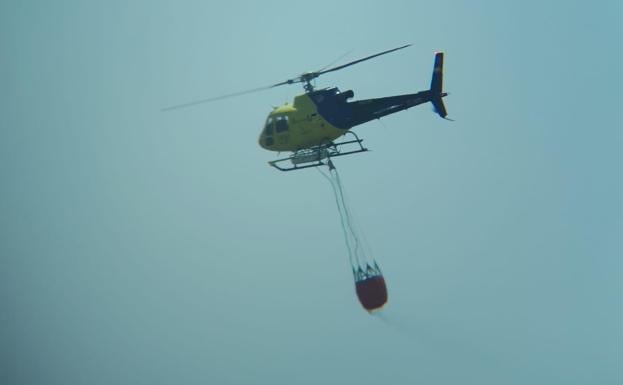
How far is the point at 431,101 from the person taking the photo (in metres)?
23.4

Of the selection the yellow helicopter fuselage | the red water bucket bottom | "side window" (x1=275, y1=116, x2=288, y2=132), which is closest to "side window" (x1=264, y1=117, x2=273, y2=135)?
the yellow helicopter fuselage

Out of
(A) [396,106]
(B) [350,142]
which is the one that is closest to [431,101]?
(A) [396,106]

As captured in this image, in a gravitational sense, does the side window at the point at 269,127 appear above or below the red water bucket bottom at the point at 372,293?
above

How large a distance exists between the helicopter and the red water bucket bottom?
4.63 metres

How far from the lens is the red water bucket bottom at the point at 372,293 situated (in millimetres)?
22922

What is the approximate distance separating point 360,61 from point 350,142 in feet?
11.2

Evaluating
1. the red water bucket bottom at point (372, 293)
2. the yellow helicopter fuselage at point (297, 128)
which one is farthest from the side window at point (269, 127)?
the red water bucket bottom at point (372, 293)

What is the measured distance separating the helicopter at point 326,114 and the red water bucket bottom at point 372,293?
15.2ft

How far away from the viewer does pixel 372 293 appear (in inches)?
902

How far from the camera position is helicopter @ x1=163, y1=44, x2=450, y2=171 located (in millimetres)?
23375

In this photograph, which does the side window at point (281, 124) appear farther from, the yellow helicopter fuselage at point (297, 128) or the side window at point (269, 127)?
the side window at point (269, 127)

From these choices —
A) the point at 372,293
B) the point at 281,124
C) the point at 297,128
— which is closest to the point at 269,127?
the point at 281,124

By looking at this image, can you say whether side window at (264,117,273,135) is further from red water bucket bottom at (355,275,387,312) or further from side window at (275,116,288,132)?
red water bucket bottom at (355,275,387,312)

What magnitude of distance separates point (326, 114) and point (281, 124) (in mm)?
1860
